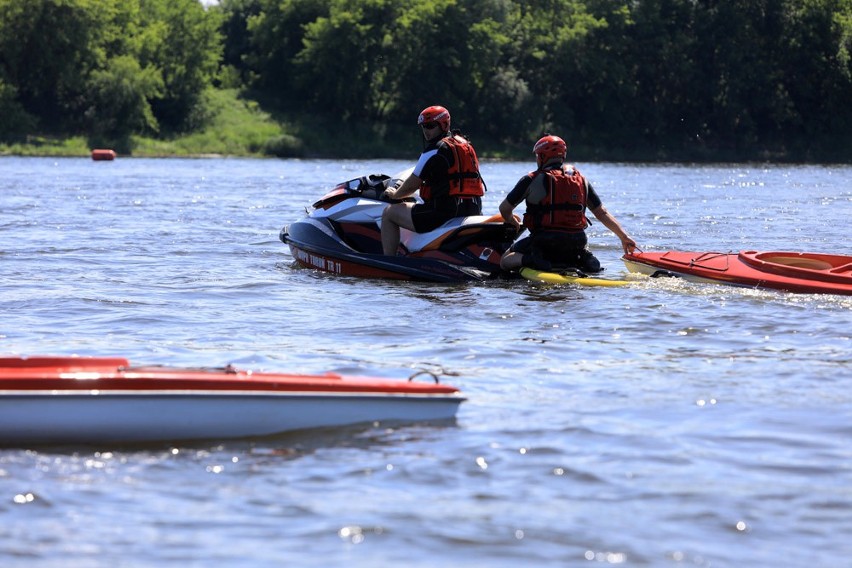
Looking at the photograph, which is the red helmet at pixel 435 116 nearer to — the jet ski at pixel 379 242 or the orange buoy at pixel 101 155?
the jet ski at pixel 379 242

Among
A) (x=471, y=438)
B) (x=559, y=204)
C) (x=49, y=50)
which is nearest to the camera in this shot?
(x=471, y=438)

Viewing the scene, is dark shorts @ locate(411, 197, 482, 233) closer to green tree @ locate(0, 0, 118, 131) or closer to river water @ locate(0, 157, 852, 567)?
river water @ locate(0, 157, 852, 567)

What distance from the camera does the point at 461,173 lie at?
11.3 meters

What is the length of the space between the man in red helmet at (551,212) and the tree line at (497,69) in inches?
2018

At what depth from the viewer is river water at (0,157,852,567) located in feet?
15.4

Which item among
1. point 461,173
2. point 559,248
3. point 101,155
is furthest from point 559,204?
point 101,155

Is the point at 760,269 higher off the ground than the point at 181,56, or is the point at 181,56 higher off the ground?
the point at 181,56

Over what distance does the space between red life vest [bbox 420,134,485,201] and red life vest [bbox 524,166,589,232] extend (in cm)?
60

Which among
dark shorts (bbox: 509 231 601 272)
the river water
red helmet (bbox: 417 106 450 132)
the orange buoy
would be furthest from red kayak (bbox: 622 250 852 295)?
the orange buoy

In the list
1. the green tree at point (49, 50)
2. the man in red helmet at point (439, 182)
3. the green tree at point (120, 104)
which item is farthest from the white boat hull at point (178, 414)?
the green tree at point (49, 50)

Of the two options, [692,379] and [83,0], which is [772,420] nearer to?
[692,379]

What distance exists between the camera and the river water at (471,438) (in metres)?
4.70

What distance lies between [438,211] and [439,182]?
0.26 m

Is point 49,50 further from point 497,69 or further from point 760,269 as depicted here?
point 760,269
